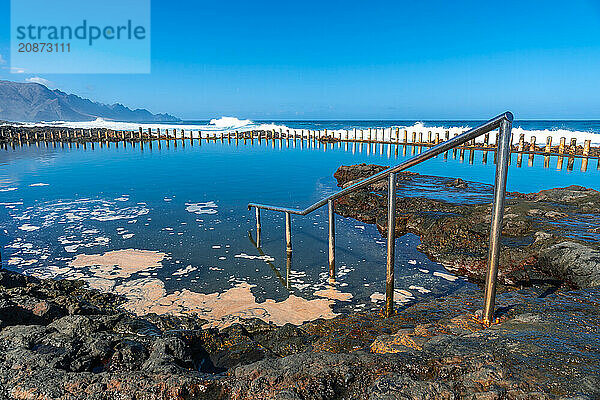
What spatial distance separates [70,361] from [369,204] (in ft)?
34.4

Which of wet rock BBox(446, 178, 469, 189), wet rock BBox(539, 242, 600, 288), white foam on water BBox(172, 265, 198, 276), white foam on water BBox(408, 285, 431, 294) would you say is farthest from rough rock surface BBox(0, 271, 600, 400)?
wet rock BBox(446, 178, 469, 189)

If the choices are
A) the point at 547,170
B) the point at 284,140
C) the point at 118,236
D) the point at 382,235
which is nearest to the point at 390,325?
the point at 382,235

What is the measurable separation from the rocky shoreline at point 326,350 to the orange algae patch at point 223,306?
26 centimetres

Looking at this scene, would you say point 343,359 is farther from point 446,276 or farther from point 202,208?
point 202,208

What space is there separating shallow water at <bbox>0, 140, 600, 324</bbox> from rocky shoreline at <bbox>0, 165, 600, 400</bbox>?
1292 millimetres

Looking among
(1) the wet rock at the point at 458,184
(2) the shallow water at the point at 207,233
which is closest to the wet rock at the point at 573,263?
(2) the shallow water at the point at 207,233

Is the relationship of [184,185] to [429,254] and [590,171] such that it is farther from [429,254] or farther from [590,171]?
[590,171]

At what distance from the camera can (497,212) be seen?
305cm

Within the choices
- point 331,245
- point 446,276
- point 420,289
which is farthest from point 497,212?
point 446,276

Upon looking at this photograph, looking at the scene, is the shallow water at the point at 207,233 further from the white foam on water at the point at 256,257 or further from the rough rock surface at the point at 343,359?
the rough rock surface at the point at 343,359

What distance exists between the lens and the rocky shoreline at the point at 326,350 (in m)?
2.34

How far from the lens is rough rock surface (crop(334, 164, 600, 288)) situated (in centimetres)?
593

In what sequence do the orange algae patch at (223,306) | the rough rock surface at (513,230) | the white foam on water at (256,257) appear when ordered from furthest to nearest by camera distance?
the white foam on water at (256,257) < the rough rock surface at (513,230) < the orange algae patch at (223,306)

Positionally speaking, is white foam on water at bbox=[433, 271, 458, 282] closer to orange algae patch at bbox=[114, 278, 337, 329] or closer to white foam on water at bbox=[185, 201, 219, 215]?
orange algae patch at bbox=[114, 278, 337, 329]
